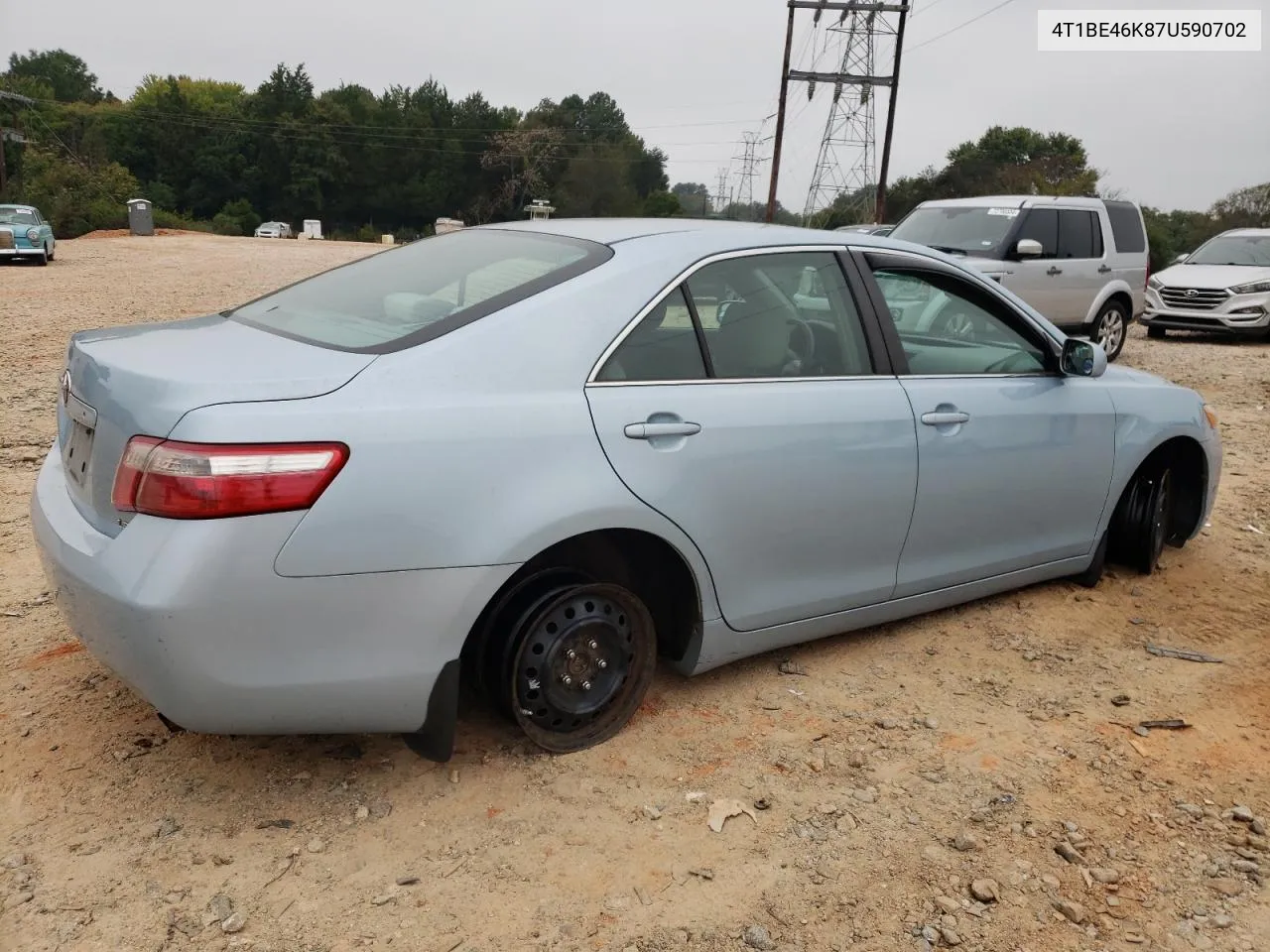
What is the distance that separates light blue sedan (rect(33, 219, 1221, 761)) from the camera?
7.95 feet

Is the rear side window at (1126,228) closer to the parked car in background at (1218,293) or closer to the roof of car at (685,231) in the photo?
the parked car in background at (1218,293)

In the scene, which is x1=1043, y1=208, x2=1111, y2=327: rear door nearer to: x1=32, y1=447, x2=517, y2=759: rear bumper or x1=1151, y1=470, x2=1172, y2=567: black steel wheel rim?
x1=1151, y1=470, x2=1172, y2=567: black steel wheel rim

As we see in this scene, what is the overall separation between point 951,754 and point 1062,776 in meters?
0.32

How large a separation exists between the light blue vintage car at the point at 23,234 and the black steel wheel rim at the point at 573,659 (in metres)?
23.7

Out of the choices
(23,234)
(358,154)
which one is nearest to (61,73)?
(358,154)

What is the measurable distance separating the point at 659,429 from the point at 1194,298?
574 inches

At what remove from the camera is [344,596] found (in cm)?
247

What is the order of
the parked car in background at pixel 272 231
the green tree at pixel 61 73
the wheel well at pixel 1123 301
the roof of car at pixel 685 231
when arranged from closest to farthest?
the roof of car at pixel 685 231 < the wheel well at pixel 1123 301 < the parked car in background at pixel 272 231 < the green tree at pixel 61 73

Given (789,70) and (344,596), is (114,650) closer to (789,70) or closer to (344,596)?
(344,596)

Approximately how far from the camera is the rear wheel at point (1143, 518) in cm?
468

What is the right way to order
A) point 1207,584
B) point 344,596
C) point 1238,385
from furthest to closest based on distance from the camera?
point 1238,385 < point 1207,584 < point 344,596

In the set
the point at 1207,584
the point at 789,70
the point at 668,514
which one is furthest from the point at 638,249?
the point at 789,70

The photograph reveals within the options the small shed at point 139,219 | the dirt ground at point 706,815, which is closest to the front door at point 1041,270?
the dirt ground at point 706,815

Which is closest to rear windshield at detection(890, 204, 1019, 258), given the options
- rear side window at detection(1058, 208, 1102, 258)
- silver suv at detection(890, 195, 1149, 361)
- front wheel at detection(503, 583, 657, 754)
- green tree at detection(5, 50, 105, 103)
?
silver suv at detection(890, 195, 1149, 361)
